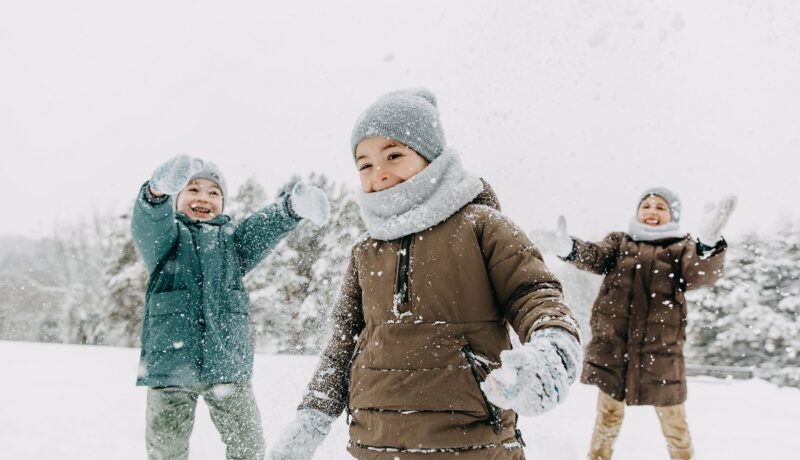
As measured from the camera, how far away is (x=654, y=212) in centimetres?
438

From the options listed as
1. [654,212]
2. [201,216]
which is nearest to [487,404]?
[201,216]

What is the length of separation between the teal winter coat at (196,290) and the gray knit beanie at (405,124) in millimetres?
1277

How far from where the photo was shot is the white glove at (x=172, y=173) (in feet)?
8.47

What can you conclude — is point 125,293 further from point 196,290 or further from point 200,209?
point 196,290

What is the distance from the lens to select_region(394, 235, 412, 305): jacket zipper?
172cm

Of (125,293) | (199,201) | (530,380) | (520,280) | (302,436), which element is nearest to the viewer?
(530,380)

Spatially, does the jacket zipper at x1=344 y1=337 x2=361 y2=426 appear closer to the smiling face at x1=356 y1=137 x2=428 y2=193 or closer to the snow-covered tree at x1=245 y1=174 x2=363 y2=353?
the smiling face at x1=356 y1=137 x2=428 y2=193

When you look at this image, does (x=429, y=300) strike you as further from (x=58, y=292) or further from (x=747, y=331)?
(x=58, y=292)

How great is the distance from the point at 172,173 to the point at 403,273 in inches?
54.4

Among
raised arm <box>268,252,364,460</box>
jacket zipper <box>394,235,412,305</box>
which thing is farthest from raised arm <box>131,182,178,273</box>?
jacket zipper <box>394,235,412,305</box>

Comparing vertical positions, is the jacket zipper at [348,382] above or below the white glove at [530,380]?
below

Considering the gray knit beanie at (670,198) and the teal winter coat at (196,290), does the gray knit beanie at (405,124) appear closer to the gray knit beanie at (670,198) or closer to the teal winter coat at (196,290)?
the teal winter coat at (196,290)

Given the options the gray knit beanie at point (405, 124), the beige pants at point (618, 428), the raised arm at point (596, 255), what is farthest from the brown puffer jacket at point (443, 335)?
the beige pants at point (618, 428)

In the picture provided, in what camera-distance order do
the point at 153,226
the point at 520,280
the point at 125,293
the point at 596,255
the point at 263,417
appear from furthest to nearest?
the point at 125,293 → the point at 263,417 → the point at 596,255 → the point at 153,226 → the point at 520,280
